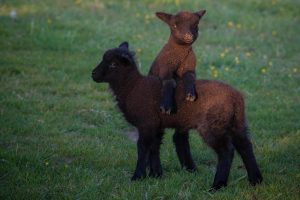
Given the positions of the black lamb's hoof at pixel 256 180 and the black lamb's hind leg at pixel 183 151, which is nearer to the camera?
the black lamb's hoof at pixel 256 180

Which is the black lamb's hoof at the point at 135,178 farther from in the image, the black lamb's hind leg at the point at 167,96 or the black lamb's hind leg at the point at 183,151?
the black lamb's hind leg at the point at 167,96

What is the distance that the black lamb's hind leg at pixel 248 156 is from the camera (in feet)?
23.9

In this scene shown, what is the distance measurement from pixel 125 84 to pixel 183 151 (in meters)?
1.16

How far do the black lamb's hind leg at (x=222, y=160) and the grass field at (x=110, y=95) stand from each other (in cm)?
13

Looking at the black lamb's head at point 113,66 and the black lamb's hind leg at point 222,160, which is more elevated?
the black lamb's head at point 113,66

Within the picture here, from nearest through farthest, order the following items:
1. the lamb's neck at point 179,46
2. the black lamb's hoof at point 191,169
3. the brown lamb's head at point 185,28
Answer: the brown lamb's head at point 185,28
the lamb's neck at point 179,46
the black lamb's hoof at point 191,169

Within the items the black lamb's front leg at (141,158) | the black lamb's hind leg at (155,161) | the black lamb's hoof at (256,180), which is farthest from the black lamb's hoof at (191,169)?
the black lamb's hoof at (256,180)

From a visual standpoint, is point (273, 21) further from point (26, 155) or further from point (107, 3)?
point (26, 155)

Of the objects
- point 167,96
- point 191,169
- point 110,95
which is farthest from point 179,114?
point 110,95

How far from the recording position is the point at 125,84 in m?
7.69

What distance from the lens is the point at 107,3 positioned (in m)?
16.5

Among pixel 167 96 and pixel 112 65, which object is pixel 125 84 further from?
pixel 167 96

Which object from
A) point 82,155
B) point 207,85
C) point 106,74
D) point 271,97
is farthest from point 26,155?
point 271,97

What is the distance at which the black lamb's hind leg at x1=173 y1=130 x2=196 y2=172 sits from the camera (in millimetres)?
7941
